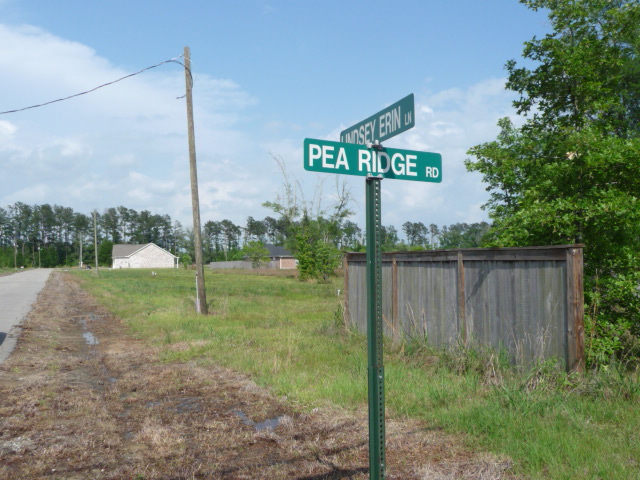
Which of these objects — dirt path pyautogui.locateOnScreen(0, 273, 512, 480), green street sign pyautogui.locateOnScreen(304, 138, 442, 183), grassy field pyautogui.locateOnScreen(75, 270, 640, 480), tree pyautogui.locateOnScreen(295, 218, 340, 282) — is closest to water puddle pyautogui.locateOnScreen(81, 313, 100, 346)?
grassy field pyautogui.locateOnScreen(75, 270, 640, 480)

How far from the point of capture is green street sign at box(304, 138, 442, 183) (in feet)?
10.9

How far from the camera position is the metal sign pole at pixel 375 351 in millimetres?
3236

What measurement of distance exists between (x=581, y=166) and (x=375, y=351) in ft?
18.5

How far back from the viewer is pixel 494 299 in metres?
7.31

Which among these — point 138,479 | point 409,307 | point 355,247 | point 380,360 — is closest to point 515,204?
point 409,307

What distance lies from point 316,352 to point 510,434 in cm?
473

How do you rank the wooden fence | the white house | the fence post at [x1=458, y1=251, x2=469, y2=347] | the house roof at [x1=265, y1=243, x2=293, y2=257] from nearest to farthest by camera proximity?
the wooden fence → the fence post at [x1=458, y1=251, x2=469, y2=347] → the house roof at [x1=265, y1=243, x2=293, y2=257] → the white house

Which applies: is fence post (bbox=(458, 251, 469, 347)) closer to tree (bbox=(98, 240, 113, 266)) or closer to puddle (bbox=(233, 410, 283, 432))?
puddle (bbox=(233, 410, 283, 432))

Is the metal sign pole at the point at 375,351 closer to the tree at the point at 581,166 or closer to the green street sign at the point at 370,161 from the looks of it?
the green street sign at the point at 370,161

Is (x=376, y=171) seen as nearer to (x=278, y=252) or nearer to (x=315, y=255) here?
(x=315, y=255)

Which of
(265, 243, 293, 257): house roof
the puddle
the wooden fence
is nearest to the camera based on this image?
the puddle

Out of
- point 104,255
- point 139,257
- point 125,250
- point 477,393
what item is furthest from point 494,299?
point 104,255

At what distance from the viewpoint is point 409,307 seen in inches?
359

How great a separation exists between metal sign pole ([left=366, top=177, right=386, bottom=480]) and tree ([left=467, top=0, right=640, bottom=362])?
169 inches
